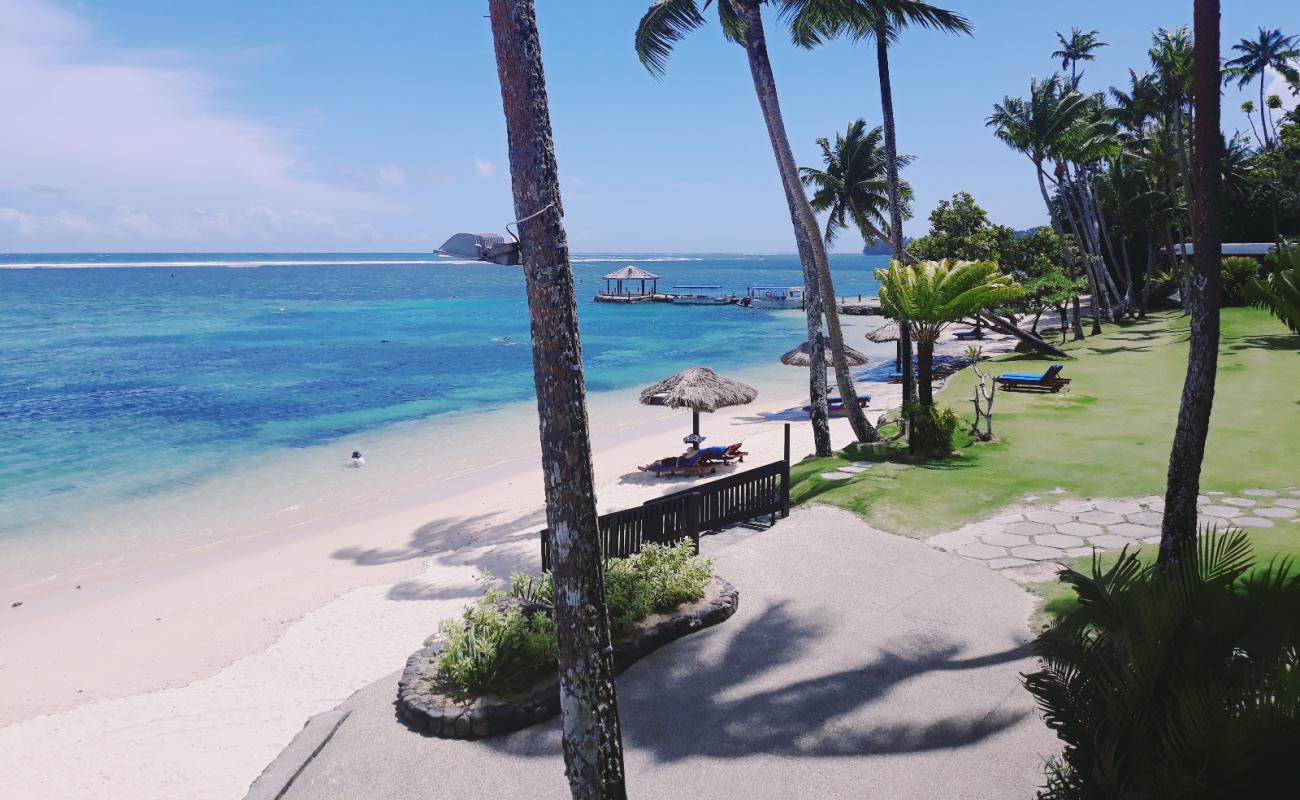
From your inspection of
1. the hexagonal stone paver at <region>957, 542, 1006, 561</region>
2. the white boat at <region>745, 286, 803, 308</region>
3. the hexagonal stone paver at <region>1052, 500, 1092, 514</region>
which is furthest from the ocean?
the hexagonal stone paver at <region>1052, 500, 1092, 514</region>

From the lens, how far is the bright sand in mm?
8406

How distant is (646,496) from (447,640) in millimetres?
10320

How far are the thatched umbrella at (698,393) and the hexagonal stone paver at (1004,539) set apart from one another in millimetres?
8764

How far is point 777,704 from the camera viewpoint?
23.4ft

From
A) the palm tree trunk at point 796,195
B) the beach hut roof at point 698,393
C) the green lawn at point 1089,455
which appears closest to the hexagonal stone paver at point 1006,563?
the green lawn at point 1089,455

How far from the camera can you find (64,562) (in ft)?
50.5

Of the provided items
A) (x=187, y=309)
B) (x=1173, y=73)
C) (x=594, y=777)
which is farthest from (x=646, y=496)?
(x=187, y=309)

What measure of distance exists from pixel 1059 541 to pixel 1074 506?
59.9 inches

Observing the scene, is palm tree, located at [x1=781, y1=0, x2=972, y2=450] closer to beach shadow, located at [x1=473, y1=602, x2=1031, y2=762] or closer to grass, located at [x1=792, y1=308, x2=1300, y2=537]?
grass, located at [x1=792, y1=308, x2=1300, y2=537]

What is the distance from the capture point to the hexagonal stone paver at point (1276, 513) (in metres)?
10.4

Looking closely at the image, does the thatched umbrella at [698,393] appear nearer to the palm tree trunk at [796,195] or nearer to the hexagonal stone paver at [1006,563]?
the palm tree trunk at [796,195]

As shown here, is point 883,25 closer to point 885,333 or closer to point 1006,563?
point 1006,563

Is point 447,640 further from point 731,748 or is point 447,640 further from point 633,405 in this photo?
point 633,405

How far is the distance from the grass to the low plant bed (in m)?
3.86
